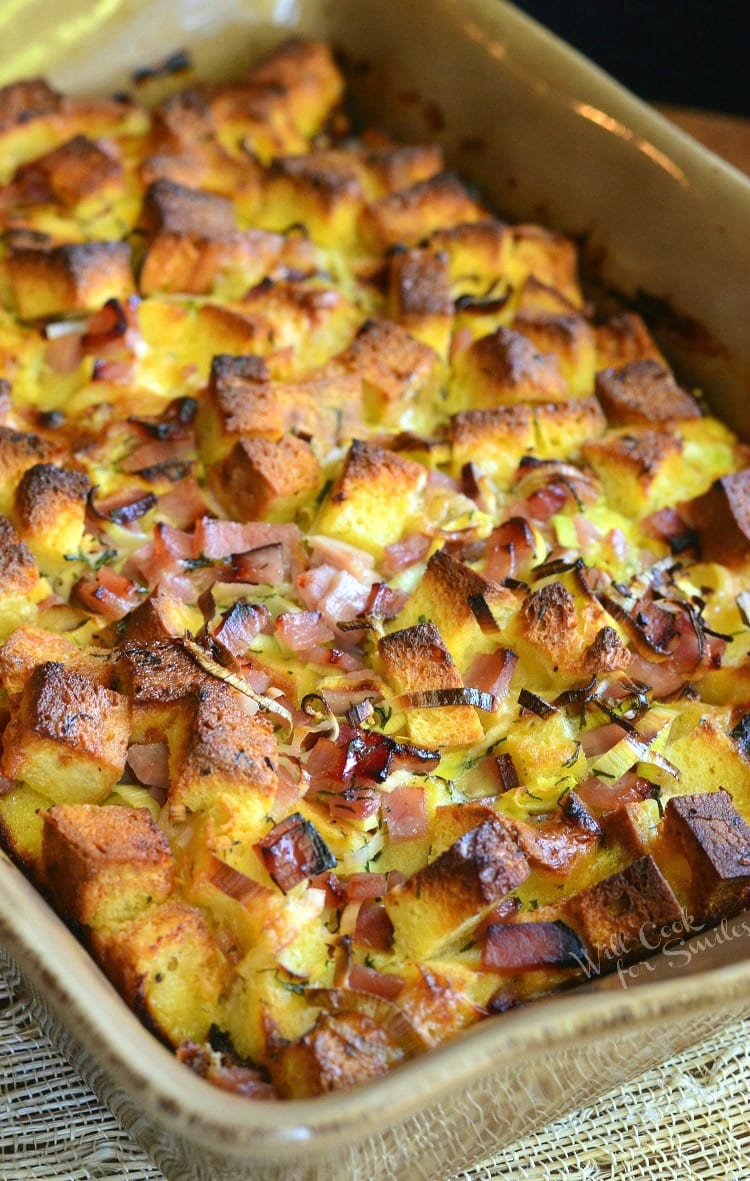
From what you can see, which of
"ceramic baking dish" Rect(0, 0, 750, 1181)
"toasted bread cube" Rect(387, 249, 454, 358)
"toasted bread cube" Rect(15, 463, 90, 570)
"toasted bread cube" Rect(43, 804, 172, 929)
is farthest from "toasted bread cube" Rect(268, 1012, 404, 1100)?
"toasted bread cube" Rect(387, 249, 454, 358)

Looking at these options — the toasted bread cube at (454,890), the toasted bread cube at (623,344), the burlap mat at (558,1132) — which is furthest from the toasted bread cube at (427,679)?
the toasted bread cube at (623,344)

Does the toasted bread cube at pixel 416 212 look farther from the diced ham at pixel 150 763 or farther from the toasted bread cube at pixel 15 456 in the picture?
the diced ham at pixel 150 763

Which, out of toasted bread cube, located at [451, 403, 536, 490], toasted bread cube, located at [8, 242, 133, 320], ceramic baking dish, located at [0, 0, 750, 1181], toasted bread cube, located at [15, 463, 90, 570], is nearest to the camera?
ceramic baking dish, located at [0, 0, 750, 1181]

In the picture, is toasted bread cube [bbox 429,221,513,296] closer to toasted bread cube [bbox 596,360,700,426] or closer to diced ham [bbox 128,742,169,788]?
toasted bread cube [bbox 596,360,700,426]

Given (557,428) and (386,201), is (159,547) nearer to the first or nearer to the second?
(557,428)

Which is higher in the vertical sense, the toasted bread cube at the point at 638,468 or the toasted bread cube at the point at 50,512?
the toasted bread cube at the point at 638,468
